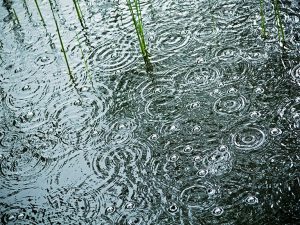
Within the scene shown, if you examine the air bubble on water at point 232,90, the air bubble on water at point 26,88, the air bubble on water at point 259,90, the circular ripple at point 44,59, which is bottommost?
the air bubble on water at point 259,90

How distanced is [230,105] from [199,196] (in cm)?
63

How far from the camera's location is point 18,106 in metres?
2.54

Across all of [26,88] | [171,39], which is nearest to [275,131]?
[171,39]

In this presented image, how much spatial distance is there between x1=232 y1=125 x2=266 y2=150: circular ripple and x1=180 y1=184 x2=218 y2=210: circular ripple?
303 mm

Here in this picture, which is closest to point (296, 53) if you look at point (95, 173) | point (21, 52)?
point (95, 173)

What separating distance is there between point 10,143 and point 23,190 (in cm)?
39

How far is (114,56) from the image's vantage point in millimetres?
2779

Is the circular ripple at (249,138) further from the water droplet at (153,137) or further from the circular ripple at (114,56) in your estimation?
the circular ripple at (114,56)

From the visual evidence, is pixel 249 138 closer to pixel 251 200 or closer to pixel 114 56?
pixel 251 200

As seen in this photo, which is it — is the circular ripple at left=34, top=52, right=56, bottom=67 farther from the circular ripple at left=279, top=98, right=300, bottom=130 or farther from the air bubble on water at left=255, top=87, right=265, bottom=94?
the circular ripple at left=279, top=98, right=300, bottom=130

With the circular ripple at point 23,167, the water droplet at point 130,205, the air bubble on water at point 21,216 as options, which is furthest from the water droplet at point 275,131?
the air bubble on water at point 21,216

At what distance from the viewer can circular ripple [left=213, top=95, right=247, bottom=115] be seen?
2189 millimetres

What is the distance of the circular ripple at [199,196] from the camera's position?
1.80 meters

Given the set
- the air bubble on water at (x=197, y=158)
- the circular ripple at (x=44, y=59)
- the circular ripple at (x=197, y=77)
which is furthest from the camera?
the circular ripple at (x=44, y=59)
